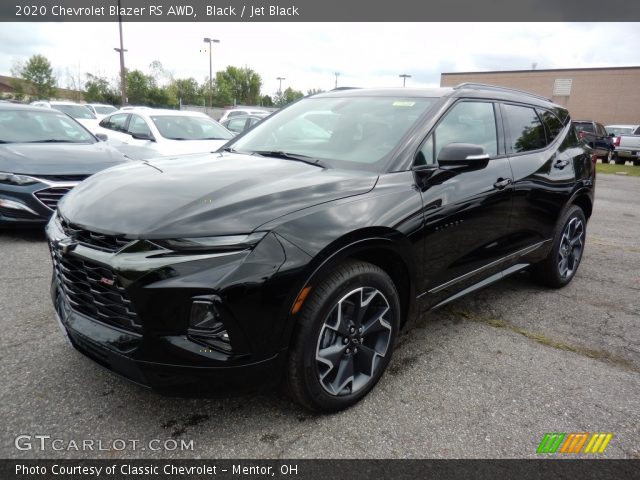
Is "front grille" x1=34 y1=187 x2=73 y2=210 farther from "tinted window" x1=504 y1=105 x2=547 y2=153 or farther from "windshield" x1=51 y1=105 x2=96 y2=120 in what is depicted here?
"windshield" x1=51 y1=105 x2=96 y2=120

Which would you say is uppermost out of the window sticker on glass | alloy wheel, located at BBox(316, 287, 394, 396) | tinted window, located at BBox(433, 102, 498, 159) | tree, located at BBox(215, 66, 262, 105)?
tree, located at BBox(215, 66, 262, 105)

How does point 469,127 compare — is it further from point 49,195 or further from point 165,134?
point 165,134

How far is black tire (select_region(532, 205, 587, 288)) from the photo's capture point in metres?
4.25

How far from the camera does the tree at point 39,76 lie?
54688 millimetres

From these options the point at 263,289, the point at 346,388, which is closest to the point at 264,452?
the point at 346,388

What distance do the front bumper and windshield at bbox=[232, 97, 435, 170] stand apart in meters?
1.10

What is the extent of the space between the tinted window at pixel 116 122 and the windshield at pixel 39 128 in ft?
10.9

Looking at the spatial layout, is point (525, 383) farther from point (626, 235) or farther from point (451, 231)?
point (626, 235)

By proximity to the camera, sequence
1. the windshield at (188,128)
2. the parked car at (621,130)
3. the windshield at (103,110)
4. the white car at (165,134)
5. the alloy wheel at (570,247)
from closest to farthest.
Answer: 1. the alloy wheel at (570,247)
2. the white car at (165,134)
3. the windshield at (188,128)
4. the parked car at (621,130)
5. the windshield at (103,110)

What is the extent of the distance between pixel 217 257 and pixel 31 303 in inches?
97.5

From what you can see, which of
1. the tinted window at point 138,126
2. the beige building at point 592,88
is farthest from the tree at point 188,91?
the tinted window at point 138,126

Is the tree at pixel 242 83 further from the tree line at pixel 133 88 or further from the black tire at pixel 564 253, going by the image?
the black tire at pixel 564 253

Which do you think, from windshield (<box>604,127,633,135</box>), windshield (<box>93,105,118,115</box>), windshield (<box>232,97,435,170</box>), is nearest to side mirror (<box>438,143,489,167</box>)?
windshield (<box>232,97,435,170</box>)

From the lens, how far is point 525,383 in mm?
2832
